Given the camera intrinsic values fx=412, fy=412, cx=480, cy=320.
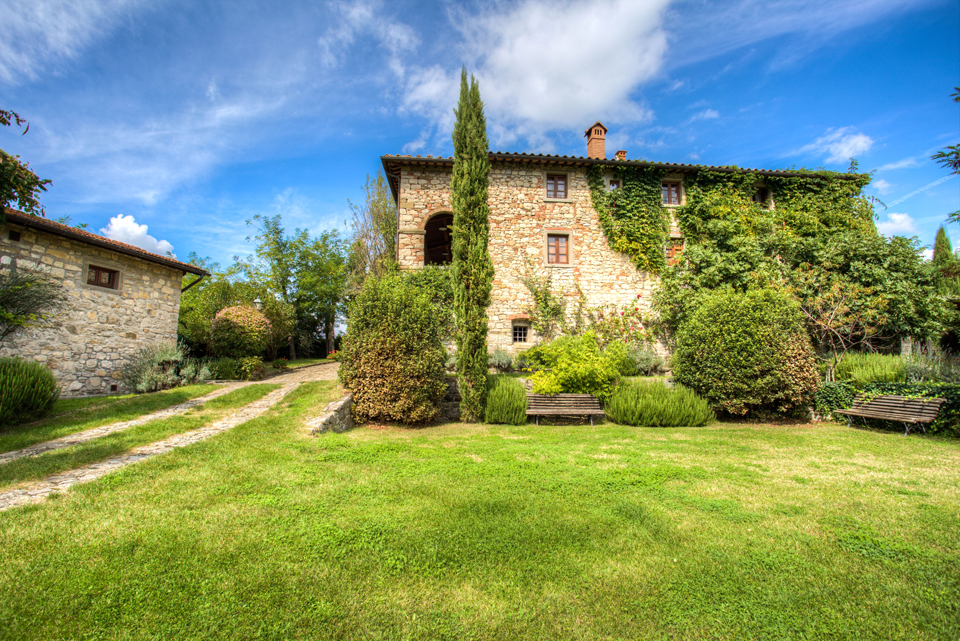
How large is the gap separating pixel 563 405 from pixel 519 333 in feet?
20.4

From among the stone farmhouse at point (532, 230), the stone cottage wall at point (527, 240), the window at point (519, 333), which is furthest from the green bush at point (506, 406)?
the window at point (519, 333)

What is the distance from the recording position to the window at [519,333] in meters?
14.7

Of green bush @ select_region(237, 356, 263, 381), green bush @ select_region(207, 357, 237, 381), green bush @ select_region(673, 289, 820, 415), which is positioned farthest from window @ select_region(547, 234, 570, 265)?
green bush @ select_region(207, 357, 237, 381)

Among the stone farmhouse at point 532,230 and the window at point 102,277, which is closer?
the window at point 102,277

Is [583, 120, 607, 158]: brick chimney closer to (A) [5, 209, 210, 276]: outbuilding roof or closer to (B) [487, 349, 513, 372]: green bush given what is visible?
(B) [487, 349, 513, 372]: green bush

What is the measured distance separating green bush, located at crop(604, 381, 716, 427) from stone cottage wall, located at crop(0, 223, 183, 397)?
12294mm

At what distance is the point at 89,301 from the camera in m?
10.0

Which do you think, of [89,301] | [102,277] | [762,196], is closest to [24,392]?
[89,301]

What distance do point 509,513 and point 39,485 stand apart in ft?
15.4

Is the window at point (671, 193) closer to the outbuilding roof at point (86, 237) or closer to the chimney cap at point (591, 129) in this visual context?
the chimney cap at point (591, 129)

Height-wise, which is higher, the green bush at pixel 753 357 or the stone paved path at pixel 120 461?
the green bush at pixel 753 357

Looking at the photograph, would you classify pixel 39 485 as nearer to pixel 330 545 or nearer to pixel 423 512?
pixel 330 545

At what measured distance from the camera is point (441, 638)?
89.9 inches

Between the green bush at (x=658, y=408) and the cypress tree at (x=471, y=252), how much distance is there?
2.92 meters
